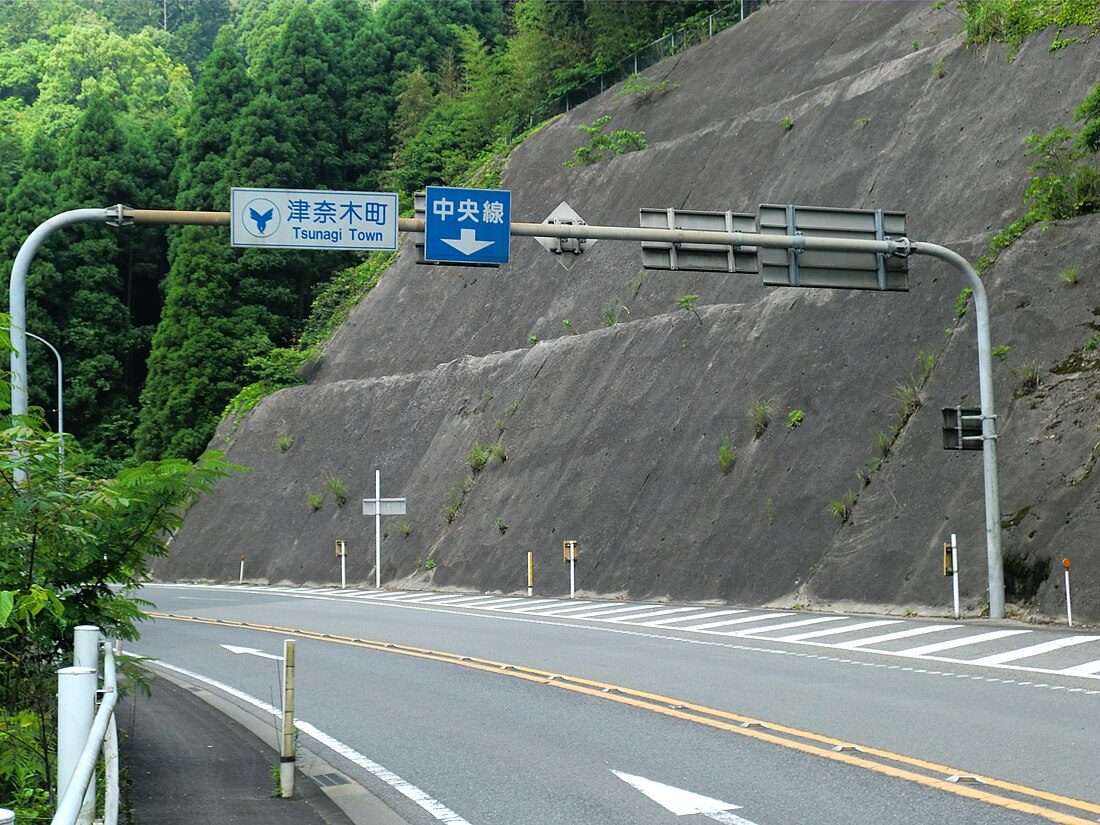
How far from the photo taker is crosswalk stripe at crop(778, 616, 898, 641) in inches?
714

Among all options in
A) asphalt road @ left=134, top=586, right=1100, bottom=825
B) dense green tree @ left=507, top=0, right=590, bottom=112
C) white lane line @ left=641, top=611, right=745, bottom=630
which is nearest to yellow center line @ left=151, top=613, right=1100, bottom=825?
asphalt road @ left=134, top=586, right=1100, bottom=825

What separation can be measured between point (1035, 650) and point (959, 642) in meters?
A: 1.41

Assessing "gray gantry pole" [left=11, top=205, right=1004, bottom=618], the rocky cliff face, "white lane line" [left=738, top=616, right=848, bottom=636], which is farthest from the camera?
the rocky cliff face

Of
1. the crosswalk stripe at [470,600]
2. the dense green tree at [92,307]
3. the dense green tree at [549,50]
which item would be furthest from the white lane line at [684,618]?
the dense green tree at [92,307]

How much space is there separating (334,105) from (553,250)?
6029 centimetres

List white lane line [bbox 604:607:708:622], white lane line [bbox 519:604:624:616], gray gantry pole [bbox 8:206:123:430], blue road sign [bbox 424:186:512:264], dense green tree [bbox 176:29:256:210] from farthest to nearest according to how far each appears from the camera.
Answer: dense green tree [bbox 176:29:256:210], white lane line [bbox 519:604:624:616], white lane line [bbox 604:607:708:622], blue road sign [bbox 424:186:512:264], gray gantry pole [bbox 8:206:123:430]

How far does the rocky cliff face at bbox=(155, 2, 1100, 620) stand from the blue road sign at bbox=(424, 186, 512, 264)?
34.3 feet

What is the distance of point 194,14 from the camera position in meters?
128

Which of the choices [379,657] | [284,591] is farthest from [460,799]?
[284,591]

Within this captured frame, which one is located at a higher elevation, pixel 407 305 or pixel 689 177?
pixel 689 177

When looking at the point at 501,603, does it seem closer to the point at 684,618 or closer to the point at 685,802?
the point at 684,618

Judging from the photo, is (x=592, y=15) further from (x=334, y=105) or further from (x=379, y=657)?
(x=379, y=657)

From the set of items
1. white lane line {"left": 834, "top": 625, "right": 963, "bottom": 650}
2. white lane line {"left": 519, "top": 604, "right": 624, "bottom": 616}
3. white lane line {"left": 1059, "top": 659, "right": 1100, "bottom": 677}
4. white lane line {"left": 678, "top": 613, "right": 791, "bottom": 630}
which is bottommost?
white lane line {"left": 519, "top": 604, "right": 624, "bottom": 616}

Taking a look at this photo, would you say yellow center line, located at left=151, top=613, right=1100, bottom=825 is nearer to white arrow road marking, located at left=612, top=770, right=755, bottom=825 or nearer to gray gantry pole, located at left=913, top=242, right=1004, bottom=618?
white arrow road marking, located at left=612, top=770, right=755, bottom=825
